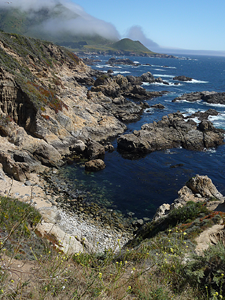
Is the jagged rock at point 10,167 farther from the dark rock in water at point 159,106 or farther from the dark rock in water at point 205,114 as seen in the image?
the dark rock in water at point 159,106

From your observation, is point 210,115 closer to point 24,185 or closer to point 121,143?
point 121,143

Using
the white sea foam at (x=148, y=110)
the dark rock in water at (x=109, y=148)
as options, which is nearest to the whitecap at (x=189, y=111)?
the white sea foam at (x=148, y=110)

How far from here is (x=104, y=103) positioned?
61.8m

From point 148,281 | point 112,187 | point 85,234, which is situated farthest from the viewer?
point 112,187

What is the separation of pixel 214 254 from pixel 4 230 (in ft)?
29.6

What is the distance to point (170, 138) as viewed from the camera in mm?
45812

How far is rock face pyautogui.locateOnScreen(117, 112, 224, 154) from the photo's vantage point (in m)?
41.6

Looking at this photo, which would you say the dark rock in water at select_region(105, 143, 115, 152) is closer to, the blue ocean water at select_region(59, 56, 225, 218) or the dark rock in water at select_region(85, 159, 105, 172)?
the blue ocean water at select_region(59, 56, 225, 218)

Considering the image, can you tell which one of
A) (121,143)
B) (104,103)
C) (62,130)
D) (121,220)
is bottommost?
(121,220)

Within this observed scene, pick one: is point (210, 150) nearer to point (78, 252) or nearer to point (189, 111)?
point (189, 111)

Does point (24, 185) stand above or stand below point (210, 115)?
below

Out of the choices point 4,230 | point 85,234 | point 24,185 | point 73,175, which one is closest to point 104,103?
point 73,175

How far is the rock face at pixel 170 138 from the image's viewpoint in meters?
41.6

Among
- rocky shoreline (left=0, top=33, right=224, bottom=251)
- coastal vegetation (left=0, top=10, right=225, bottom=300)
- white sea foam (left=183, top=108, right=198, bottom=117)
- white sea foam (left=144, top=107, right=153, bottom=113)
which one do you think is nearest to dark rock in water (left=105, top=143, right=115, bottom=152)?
rocky shoreline (left=0, top=33, right=224, bottom=251)
